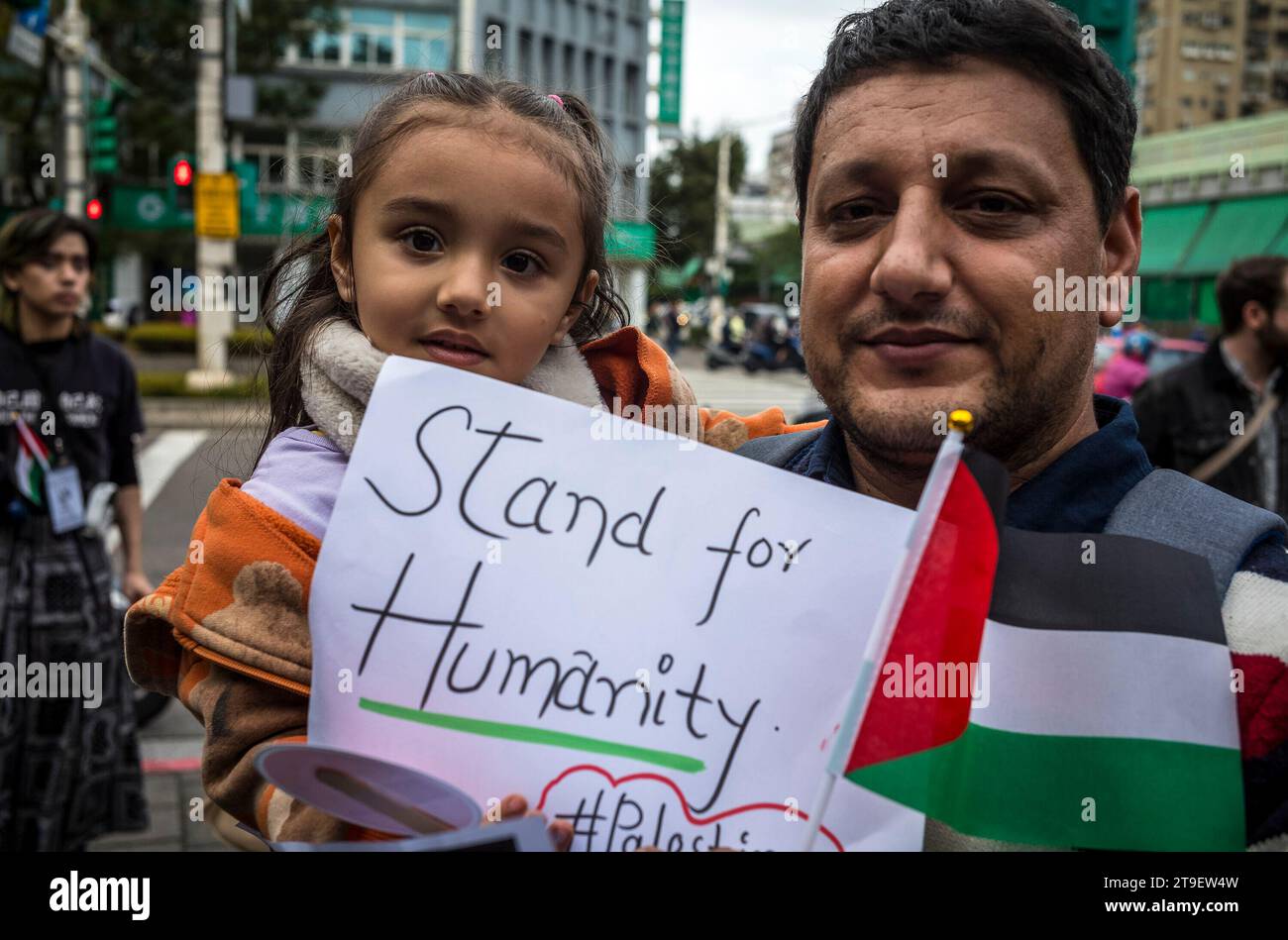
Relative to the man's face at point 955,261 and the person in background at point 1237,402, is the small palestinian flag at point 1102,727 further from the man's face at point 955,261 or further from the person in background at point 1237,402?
the person in background at point 1237,402

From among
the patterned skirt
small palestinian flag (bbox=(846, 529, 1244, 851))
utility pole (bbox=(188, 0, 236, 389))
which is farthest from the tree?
small palestinian flag (bbox=(846, 529, 1244, 851))

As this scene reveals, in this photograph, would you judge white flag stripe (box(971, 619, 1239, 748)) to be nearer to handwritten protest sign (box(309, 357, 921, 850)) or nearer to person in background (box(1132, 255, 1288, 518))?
handwritten protest sign (box(309, 357, 921, 850))

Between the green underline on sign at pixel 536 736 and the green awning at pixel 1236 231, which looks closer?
the green underline on sign at pixel 536 736

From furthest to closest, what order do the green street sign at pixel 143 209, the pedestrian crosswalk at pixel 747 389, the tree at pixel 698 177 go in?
the tree at pixel 698 177 < the green street sign at pixel 143 209 < the pedestrian crosswalk at pixel 747 389

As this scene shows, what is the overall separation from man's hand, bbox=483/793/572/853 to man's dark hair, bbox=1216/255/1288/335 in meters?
4.74

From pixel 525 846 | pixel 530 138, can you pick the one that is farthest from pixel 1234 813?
pixel 530 138

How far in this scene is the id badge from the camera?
14.9 feet

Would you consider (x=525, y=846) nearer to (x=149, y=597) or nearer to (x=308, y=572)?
(x=308, y=572)

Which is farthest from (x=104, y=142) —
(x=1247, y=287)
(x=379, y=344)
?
(x=379, y=344)

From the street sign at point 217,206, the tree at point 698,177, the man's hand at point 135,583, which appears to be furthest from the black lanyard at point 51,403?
the tree at point 698,177

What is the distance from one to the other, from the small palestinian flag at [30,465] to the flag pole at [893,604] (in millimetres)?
3860

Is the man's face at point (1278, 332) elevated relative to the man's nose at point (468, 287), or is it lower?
lower

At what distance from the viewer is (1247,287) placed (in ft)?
17.5

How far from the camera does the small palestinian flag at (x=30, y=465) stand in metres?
4.45
